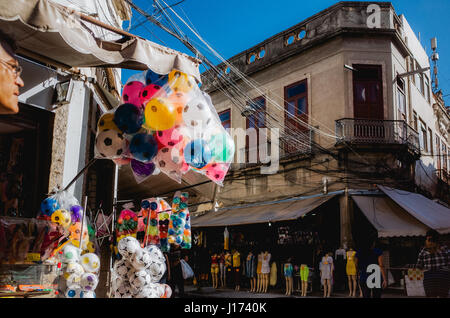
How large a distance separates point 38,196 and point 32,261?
1163 millimetres

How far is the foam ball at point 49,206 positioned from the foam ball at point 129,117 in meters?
1.21

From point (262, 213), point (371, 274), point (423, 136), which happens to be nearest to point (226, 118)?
point (262, 213)

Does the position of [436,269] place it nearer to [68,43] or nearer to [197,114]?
[197,114]

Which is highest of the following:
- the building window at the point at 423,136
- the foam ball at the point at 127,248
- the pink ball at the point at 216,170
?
the building window at the point at 423,136

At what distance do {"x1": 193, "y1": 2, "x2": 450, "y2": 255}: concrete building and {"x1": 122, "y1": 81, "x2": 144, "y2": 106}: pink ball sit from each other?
9.06m

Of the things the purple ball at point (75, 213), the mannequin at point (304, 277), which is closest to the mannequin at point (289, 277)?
the mannequin at point (304, 277)

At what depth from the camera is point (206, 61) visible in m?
10.3

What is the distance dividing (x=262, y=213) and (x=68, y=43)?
12.5m

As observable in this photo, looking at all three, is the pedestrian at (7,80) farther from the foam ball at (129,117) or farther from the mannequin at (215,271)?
the mannequin at (215,271)

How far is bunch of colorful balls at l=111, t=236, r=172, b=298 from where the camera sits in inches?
193

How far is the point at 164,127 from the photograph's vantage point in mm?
4172

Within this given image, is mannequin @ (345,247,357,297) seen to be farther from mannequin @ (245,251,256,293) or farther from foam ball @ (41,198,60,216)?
foam ball @ (41,198,60,216)

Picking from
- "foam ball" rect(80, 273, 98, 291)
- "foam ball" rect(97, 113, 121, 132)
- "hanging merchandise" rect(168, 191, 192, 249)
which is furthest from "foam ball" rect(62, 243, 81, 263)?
"hanging merchandise" rect(168, 191, 192, 249)

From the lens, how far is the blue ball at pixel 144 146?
442cm
